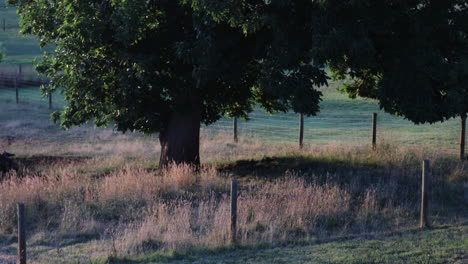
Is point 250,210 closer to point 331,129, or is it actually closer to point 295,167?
point 295,167

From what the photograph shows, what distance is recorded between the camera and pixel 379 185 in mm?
13969

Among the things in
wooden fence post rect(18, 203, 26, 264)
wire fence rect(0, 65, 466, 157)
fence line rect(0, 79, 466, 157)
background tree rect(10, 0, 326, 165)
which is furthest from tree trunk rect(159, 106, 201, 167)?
fence line rect(0, 79, 466, 157)

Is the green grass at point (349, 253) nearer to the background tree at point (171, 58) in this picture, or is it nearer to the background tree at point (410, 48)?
the background tree at point (410, 48)

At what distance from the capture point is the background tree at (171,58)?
1367 cm

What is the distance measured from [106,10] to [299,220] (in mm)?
7131

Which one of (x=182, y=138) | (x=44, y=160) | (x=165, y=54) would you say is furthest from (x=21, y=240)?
(x=44, y=160)

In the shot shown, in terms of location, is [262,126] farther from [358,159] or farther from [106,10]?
[106,10]

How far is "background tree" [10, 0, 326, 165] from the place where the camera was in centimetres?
1367

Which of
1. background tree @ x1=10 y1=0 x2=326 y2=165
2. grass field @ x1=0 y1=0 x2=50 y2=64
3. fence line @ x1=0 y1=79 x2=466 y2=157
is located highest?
grass field @ x1=0 y1=0 x2=50 y2=64

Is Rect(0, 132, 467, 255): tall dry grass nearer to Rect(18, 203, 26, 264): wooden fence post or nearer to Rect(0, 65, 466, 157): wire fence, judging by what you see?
Rect(18, 203, 26, 264): wooden fence post

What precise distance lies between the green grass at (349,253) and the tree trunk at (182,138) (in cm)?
816

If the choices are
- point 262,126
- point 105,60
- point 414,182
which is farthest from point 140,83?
point 262,126

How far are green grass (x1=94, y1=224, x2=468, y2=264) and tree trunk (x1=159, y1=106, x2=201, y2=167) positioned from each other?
8163 mm

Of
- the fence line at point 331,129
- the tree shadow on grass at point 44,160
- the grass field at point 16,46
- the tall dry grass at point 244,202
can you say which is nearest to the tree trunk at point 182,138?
the tall dry grass at point 244,202
